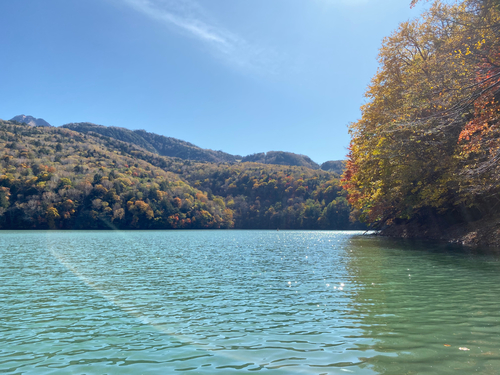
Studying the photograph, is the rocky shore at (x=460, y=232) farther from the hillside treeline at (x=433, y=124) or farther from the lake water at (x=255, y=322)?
the lake water at (x=255, y=322)

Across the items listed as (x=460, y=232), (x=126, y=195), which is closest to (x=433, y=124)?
(x=460, y=232)

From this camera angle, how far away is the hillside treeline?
57.9ft

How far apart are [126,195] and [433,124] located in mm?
117329

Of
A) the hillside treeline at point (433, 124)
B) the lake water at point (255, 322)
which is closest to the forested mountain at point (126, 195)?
the hillside treeline at point (433, 124)

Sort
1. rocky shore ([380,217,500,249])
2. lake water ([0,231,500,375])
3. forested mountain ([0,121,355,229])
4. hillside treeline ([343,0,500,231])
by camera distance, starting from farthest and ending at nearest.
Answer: forested mountain ([0,121,355,229]) < rocky shore ([380,217,500,249]) < hillside treeline ([343,0,500,231]) < lake water ([0,231,500,375])

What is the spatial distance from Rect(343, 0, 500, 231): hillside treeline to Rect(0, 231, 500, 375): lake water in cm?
778

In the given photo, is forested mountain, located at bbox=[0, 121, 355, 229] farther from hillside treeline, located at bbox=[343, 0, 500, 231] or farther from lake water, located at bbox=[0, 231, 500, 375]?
lake water, located at bbox=[0, 231, 500, 375]

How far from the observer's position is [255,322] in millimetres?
9258

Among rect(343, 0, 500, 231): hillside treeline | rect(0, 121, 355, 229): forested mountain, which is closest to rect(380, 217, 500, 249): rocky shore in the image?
rect(343, 0, 500, 231): hillside treeline

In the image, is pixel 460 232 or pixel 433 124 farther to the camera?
pixel 460 232

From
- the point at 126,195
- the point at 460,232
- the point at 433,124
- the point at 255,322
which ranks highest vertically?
the point at 126,195

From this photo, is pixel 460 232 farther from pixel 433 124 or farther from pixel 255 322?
pixel 255 322

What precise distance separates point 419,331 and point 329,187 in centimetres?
14913

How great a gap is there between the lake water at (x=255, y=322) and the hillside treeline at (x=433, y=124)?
7780mm
